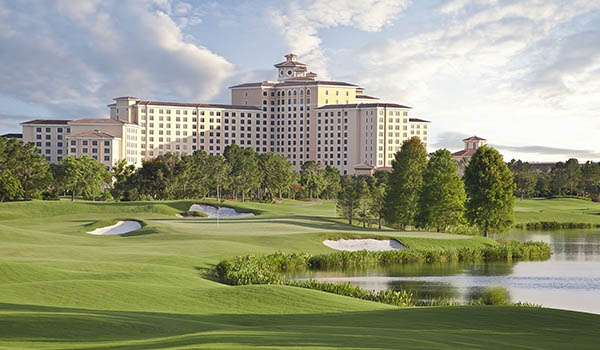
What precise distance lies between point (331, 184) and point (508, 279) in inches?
4080

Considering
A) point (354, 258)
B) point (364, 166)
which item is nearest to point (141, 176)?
point (354, 258)

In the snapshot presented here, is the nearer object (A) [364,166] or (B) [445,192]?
(B) [445,192]

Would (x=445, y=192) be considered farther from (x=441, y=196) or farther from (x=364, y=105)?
(x=364, y=105)

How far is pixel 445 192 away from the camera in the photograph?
5619 cm

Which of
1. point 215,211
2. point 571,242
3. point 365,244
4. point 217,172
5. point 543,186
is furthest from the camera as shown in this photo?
point 543,186

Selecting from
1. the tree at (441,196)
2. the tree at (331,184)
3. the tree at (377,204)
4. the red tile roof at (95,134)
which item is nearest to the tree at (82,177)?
the tree at (331,184)

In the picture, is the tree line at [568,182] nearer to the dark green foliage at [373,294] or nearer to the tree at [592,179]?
the tree at [592,179]

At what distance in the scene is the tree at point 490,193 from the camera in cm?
5519

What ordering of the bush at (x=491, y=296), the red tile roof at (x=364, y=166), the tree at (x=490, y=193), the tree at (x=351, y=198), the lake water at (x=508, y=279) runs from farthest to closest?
the red tile roof at (x=364, y=166) < the tree at (x=351, y=198) < the tree at (x=490, y=193) < the lake water at (x=508, y=279) < the bush at (x=491, y=296)

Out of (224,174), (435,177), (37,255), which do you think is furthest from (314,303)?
(224,174)

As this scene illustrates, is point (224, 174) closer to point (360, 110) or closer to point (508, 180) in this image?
point (508, 180)

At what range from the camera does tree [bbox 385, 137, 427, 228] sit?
58719mm

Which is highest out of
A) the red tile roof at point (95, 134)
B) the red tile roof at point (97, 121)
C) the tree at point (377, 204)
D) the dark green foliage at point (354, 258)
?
the red tile roof at point (97, 121)

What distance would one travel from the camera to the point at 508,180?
56.1m
